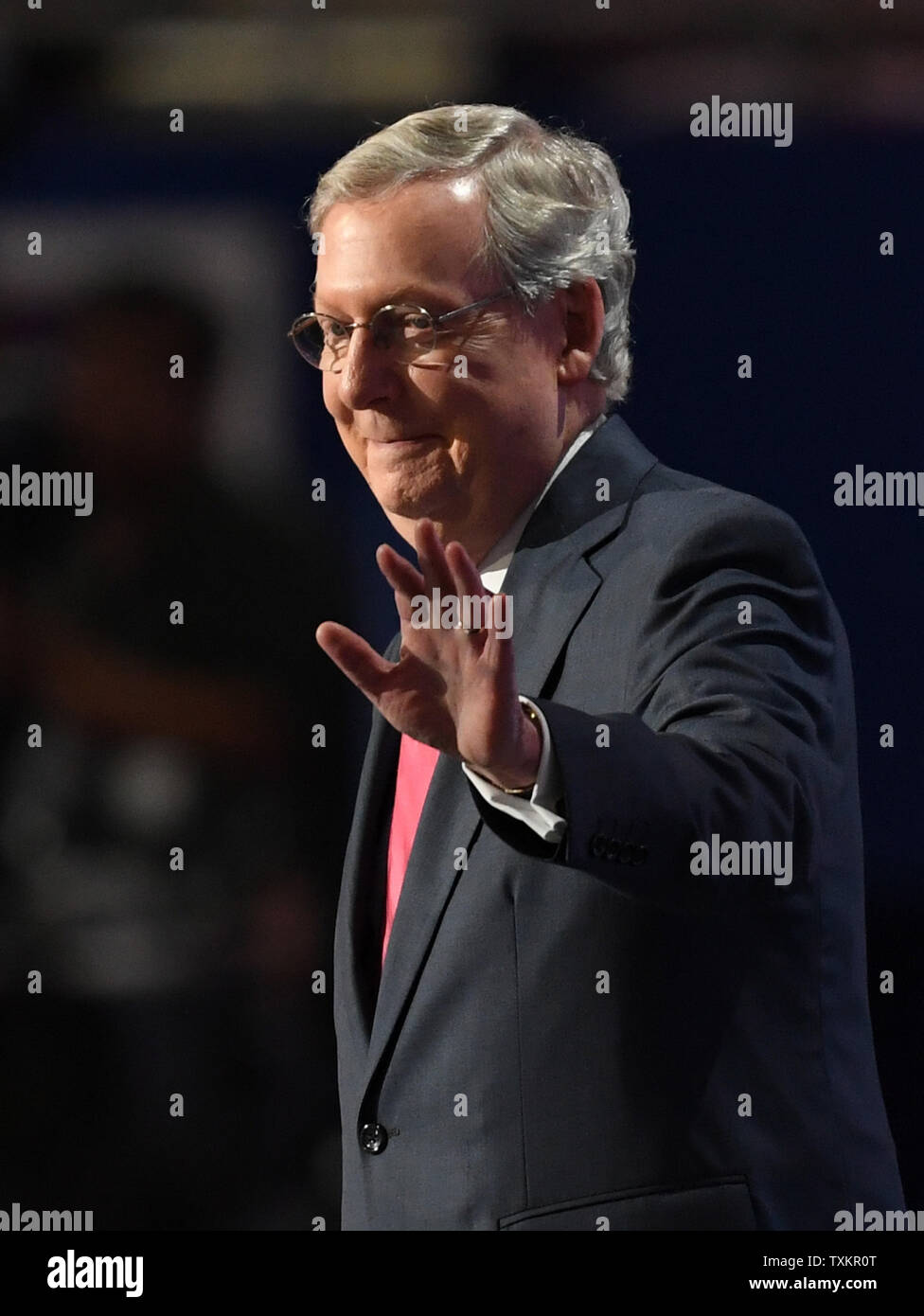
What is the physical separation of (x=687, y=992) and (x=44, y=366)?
141 centimetres

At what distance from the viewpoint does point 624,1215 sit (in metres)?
2.17

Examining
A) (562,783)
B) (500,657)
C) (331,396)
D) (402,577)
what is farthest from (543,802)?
(331,396)

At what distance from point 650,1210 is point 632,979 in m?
0.31

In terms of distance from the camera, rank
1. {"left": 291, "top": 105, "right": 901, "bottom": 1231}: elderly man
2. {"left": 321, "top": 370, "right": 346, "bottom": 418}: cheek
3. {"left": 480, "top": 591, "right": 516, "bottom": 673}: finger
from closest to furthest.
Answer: {"left": 480, "top": 591, "right": 516, "bottom": 673}: finger < {"left": 291, "top": 105, "right": 901, "bottom": 1231}: elderly man < {"left": 321, "top": 370, "right": 346, "bottom": 418}: cheek

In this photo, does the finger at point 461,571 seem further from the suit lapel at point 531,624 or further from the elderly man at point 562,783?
the suit lapel at point 531,624

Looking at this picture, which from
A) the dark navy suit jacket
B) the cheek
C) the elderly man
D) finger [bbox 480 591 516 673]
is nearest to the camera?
finger [bbox 480 591 516 673]

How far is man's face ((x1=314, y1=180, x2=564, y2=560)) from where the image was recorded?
2352 mm

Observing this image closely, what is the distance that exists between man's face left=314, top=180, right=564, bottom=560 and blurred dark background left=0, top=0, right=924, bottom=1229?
201 mm

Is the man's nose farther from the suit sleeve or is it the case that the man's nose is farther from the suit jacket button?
the suit jacket button

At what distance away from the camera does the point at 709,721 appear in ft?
6.19

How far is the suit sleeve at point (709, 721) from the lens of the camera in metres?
1.74

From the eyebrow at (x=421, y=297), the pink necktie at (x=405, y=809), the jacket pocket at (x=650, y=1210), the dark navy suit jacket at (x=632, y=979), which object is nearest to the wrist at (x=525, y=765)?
the dark navy suit jacket at (x=632, y=979)

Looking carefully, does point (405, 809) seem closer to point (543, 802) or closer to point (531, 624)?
point (531, 624)

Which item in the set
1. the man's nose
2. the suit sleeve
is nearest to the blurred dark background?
the man's nose
